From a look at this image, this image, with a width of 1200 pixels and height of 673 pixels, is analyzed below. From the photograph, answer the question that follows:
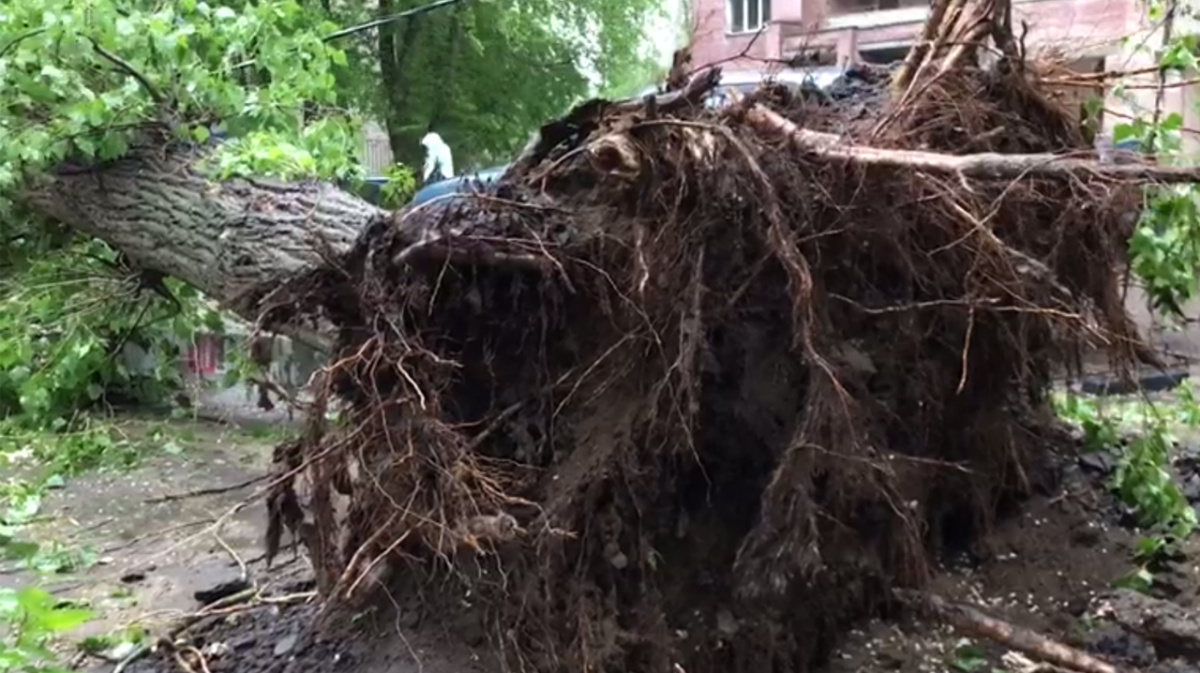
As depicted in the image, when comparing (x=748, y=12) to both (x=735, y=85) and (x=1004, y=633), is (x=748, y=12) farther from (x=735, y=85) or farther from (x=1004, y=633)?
(x=1004, y=633)

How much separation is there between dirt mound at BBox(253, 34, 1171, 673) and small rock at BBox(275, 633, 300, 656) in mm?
305

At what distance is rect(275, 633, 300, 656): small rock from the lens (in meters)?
3.57

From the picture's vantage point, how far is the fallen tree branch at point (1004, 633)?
11.0ft

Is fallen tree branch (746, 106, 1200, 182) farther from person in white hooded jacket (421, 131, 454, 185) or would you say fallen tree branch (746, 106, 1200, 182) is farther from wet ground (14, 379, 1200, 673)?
person in white hooded jacket (421, 131, 454, 185)

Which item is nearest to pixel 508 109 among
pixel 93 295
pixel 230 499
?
pixel 93 295

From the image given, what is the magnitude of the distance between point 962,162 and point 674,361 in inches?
33.6

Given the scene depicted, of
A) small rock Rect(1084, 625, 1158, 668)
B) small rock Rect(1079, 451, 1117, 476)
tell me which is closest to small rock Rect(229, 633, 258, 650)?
small rock Rect(1084, 625, 1158, 668)

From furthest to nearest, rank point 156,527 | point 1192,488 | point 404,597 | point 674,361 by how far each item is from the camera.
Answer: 1. point 156,527
2. point 1192,488
3. point 404,597
4. point 674,361

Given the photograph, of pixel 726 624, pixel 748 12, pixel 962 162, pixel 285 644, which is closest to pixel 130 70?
pixel 285 644

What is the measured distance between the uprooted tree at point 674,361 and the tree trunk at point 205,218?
1.73 feet

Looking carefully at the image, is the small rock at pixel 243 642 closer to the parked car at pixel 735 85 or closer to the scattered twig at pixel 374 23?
the parked car at pixel 735 85

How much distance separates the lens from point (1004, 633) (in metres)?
3.51

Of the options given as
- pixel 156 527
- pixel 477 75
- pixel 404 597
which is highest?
pixel 477 75

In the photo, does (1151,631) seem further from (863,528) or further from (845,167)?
(845,167)
